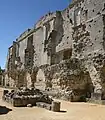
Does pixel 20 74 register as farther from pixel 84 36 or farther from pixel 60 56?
pixel 84 36

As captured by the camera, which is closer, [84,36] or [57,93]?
[57,93]

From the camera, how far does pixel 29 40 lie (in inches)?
1411

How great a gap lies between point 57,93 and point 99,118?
954 centimetres

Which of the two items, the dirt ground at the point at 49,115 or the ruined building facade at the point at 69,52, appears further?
the ruined building facade at the point at 69,52

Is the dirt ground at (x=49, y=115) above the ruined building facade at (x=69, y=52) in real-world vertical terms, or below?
below

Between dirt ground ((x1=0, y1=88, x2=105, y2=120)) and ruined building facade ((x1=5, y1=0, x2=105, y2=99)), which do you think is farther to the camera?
ruined building facade ((x1=5, y1=0, x2=105, y2=99))

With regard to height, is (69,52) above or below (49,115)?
above

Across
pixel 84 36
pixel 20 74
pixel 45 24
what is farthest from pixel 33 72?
pixel 84 36

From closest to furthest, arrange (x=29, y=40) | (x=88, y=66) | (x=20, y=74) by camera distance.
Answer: (x=88, y=66), (x=20, y=74), (x=29, y=40)

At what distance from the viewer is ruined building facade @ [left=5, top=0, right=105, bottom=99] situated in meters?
18.2

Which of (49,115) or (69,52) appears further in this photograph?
(69,52)

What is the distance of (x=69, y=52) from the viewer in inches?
997

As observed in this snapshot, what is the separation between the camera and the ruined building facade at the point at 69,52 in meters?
18.2

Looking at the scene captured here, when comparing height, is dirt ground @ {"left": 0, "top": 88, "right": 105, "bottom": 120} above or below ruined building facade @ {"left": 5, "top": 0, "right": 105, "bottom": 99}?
below
